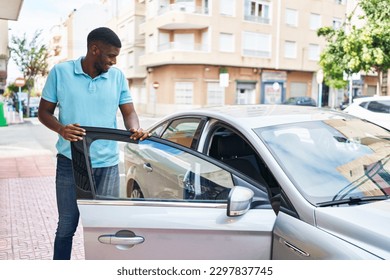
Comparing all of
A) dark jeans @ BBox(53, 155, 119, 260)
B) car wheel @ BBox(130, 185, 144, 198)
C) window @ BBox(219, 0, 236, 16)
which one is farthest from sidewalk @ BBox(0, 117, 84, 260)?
window @ BBox(219, 0, 236, 16)

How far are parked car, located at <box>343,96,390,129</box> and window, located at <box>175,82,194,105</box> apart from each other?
11.3 metres

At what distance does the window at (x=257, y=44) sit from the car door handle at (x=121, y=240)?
1125cm

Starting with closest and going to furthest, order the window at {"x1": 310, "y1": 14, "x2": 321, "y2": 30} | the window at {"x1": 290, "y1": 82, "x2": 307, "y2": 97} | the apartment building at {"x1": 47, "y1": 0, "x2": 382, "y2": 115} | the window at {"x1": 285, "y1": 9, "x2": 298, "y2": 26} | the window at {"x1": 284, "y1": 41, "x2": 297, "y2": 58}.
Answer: the apartment building at {"x1": 47, "y1": 0, "x2": 382, "y2": 115} < the window at {"x1": 285, "y1": 9, "x2": 298, "y2": 26} < the window at {"x1": 310, "y1": 14, "x2": 321, "y2": 30} < the window at {"x1": 284, "y1": 41, "x2": 297, "y2": 58} < the window at {"x1": 290, "y1": 82, "x2": 307, "y2": 97}

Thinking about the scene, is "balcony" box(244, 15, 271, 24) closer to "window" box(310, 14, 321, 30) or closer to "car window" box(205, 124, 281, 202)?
"window" box(310, 14, 321, 30)

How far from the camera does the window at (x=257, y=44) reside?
42.1 feet

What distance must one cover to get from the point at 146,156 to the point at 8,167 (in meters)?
5.90

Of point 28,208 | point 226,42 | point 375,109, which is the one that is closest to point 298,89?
point 226,42

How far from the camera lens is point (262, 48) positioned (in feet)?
47.0

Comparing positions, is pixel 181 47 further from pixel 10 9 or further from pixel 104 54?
pixel 104 54

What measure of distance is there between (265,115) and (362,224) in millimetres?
1042

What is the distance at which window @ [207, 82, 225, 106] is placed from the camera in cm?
2144

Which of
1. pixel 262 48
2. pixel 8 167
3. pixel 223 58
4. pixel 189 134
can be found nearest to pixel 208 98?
pixel 223 58

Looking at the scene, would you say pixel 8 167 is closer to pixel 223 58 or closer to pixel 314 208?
pixel 314 208

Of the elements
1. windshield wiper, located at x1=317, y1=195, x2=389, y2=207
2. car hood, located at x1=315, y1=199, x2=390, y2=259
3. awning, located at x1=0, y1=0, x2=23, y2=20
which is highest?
awning, located at x1=0, y1=0, x2=23, y2=20
